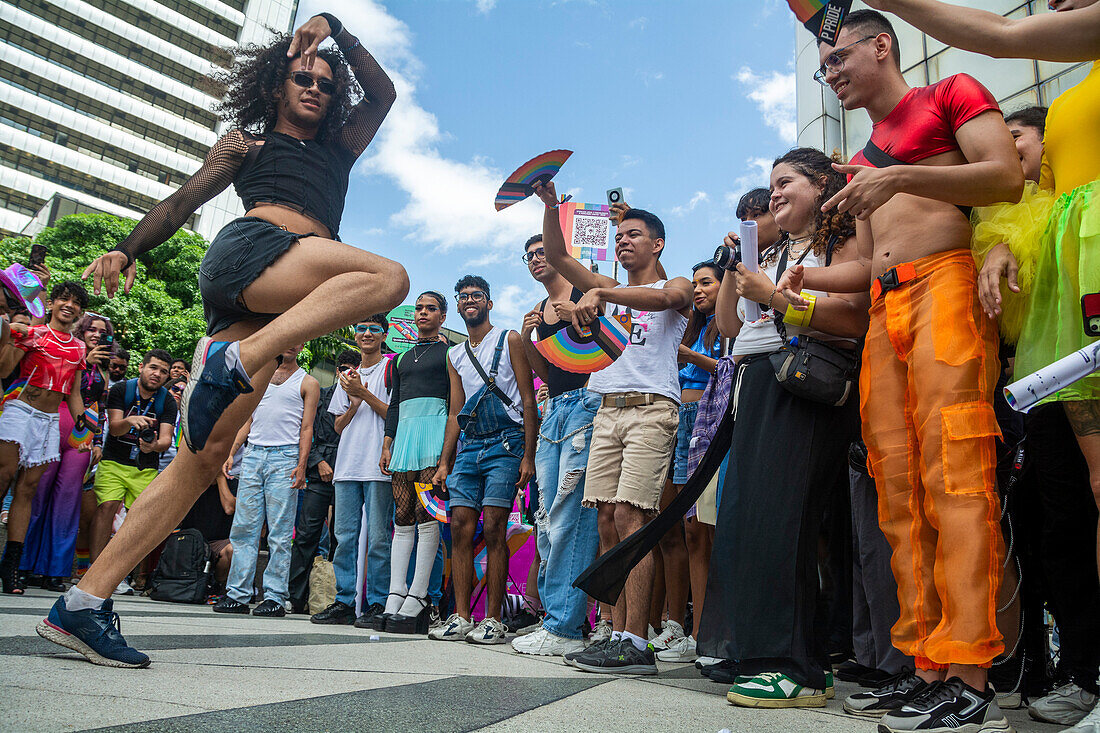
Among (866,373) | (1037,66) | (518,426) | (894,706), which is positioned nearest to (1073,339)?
(866,373)

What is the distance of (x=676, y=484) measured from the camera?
427cm

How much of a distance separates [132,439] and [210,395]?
531 centimetres

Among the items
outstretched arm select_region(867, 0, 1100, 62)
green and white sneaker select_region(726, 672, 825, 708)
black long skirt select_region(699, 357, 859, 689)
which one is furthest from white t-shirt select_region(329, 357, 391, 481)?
outstretched arm select_region(867, 0, 1100, 62)

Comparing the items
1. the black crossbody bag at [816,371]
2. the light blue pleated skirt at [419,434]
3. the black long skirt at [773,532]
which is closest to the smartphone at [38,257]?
the light blue pleated skirt at [419,434]

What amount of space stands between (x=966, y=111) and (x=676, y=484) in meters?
2.59

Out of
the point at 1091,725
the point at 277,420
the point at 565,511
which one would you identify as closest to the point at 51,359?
the point at 277,420

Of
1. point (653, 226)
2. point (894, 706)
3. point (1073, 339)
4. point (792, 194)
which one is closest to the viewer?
point (1073, 339)

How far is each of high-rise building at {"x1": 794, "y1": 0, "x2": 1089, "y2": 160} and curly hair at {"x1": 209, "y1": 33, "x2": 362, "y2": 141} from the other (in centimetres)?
950

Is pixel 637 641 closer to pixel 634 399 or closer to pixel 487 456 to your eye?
pixel 634 399

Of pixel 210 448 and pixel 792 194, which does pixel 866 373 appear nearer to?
pixel 792 194

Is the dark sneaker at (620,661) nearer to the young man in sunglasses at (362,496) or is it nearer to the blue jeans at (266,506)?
the young man in sunglasses at (362,496)

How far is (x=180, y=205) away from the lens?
8.73 ft

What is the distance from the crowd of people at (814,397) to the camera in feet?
6.38

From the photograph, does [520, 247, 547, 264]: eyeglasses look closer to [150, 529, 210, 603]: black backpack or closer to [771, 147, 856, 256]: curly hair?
[771, 147, 856, 256]: curly hair
